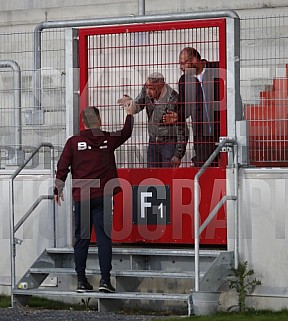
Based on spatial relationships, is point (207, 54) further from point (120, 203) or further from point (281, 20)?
point (120, 203)

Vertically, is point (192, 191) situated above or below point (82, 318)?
above

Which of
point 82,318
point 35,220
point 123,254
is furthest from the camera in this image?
point 35,220

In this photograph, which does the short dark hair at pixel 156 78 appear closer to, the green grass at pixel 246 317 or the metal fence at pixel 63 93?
the metal fence at pixel 63 93

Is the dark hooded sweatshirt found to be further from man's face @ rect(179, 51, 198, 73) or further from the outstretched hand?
man's face @ rect(179, 51, 198, 73)

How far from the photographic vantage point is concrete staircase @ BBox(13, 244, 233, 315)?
37.0ft

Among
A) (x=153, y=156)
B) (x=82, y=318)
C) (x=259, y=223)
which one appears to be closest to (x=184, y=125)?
(x=153, y=156)

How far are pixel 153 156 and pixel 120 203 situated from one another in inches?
24.6

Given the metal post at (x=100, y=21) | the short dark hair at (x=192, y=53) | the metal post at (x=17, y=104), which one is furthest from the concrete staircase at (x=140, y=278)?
the short dark hair at (x=192, y=53)

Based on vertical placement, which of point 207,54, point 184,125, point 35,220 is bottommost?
point 35,220

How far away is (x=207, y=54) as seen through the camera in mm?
12195

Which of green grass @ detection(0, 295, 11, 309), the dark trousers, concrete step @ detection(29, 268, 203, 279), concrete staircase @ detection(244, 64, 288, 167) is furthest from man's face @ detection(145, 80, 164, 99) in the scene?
green grass @ detection(0, 295, 11, 309)

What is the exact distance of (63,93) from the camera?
12820 millimetres

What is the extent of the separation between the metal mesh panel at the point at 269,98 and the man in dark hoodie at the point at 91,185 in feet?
4.63

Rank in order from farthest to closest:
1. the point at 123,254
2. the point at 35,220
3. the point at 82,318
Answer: the point at 35,220, the point at 123,254, the point at 82,318
